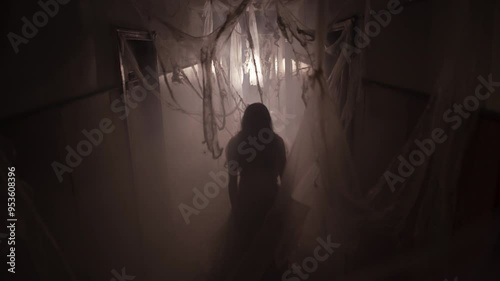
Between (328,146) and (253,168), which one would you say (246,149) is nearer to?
(253,168)

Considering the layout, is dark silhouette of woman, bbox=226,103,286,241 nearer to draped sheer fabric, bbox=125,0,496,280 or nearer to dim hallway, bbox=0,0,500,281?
dim hallway, bbox=0,0,500,281

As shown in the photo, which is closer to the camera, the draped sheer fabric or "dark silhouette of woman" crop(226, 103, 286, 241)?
the draped sheer fabric

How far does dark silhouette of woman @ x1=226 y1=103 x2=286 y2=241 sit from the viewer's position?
4.75ft

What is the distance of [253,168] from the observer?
147cm

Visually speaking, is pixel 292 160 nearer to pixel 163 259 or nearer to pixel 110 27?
pixel 163 259

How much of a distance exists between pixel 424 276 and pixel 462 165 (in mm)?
417

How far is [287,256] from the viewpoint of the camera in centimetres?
131

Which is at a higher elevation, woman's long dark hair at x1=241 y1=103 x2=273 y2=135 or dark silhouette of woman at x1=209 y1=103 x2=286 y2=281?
woman's long dark hair at x1=241 y1=103 x2=273 y2=135

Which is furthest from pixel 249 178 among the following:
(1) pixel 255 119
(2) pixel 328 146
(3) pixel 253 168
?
(2) pixel 328 146

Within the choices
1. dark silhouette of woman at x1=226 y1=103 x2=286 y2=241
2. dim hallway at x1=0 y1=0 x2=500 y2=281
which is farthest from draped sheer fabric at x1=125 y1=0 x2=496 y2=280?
dark silhouette of woman at x1=226 y1=103 x2=286 y2=241

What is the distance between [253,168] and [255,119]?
23 cm

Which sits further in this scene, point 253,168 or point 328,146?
point 253,168

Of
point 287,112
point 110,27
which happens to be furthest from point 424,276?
point 110,27

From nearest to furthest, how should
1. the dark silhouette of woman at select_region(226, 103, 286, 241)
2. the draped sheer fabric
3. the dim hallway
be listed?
1. the dim hallway
2. the draped sheer fabric
3. the dark silhouette of woman at select_region(226, 103, 286, 241)
